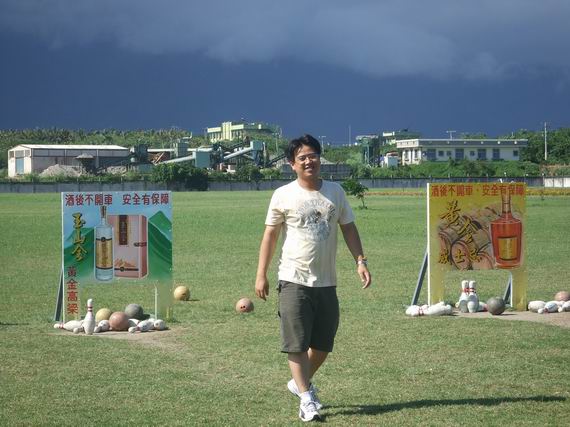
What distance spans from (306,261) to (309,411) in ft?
3.61

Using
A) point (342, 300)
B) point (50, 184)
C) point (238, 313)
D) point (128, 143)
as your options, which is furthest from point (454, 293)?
point (128, 143)

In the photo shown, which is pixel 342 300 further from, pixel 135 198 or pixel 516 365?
pixel 516 365

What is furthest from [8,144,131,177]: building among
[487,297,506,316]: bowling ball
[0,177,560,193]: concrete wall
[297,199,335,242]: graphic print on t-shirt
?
[297,199,335,242]: graphic print on t-shirt

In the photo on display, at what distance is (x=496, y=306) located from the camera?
13812 mm

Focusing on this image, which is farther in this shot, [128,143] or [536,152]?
[128,143]

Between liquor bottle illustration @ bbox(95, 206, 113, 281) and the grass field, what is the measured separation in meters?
0.95

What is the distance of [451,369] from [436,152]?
149 m

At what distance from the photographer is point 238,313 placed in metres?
14.4

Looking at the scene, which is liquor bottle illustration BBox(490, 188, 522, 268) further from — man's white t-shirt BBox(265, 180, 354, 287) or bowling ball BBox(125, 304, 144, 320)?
man's white t-shirt BBox(265, 180, 354, 287)

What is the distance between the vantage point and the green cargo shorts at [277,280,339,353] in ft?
25.7

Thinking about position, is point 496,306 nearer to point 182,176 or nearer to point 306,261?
point 306,261

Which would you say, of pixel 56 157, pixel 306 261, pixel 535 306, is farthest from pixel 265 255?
pixel 56 157

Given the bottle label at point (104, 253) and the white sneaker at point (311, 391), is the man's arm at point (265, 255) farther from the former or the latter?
the bottle label at point (104, 253)

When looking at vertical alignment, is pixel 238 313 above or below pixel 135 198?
below
